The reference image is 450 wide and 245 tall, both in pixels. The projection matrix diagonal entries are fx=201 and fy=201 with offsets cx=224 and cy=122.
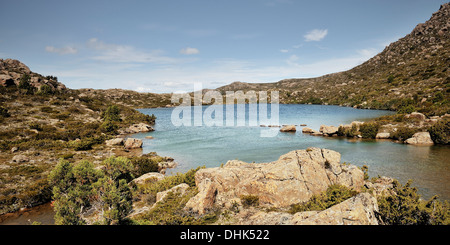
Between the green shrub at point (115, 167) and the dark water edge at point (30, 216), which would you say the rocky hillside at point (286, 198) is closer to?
the green shrub at point (115, 167)

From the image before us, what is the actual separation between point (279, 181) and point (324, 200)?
334cm

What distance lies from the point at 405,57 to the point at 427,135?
155593 mm

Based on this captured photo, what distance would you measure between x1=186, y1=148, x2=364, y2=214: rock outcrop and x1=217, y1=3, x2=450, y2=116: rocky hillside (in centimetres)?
5299

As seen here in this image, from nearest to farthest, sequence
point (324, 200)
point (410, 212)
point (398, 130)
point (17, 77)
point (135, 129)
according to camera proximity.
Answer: point (410, 212) < point (324, 200) < point (398, 130) < point (135, 129) < point (17, 77)

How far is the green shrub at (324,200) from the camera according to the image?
13.4 metres

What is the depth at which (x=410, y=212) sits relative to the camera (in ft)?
35.8

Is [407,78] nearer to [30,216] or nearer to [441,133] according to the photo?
[441,133]

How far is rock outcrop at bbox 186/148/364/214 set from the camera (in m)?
15.5

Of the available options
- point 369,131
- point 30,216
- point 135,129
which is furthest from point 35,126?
point 369,131

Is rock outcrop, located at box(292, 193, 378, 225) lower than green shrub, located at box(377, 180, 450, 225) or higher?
higher

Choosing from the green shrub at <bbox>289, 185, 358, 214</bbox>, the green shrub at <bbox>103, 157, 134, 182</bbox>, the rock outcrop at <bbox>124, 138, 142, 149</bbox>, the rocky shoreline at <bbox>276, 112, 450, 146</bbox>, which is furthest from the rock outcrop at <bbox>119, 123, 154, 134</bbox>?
the green shrub at <bbox>289, 185, 358, 214</bbox>

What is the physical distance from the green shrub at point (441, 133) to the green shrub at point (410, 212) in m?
35.3

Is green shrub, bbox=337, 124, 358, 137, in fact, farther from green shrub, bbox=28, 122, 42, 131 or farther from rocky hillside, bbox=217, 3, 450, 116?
green shrub, bbox=28, 122, 42, 131
